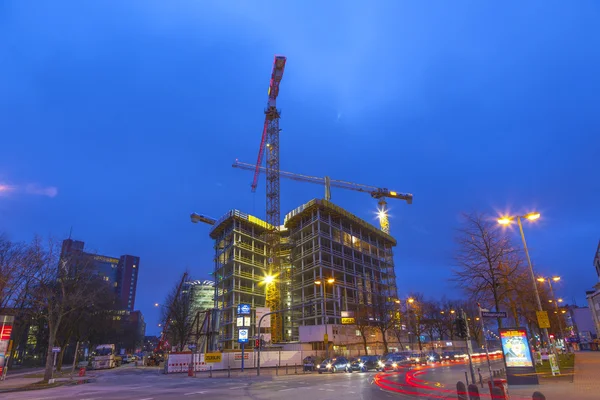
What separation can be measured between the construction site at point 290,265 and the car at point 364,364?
35.4 meters

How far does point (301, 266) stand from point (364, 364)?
5109 centimetres

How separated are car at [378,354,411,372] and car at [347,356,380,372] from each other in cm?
77

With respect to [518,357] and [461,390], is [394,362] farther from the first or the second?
[461,390]

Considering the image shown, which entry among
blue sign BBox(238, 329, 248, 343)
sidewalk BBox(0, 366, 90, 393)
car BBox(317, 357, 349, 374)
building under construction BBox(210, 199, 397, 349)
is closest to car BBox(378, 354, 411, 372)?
car BBox(317, 357, 349, 374)

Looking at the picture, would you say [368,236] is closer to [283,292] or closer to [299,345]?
[283,292]

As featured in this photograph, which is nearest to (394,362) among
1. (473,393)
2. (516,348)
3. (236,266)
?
(516,348)

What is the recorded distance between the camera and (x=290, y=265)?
100438 mm

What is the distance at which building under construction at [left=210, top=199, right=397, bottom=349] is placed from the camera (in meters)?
86.4

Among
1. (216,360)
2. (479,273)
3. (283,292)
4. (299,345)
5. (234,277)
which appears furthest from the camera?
(283,292)

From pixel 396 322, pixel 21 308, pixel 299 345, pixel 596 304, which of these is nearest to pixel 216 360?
pixel 21 308

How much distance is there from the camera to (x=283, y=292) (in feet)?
326

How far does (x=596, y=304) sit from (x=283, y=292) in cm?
8015

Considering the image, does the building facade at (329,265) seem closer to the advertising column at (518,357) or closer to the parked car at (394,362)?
the parked car at (394,362)

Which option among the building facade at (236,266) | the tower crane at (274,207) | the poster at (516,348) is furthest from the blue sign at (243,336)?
the tower crane at (274,207)
